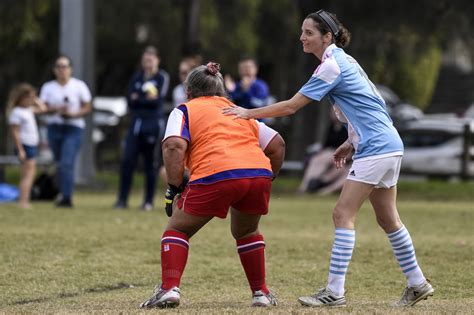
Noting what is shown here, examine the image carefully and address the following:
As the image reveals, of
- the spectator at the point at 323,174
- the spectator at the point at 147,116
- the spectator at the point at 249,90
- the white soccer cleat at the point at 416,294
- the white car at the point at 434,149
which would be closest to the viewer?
the white soccer cleat at the point at 416,294

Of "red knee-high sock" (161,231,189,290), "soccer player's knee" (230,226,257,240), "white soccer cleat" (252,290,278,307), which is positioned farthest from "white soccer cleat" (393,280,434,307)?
"red knee-high sock" (161,231,189,290)

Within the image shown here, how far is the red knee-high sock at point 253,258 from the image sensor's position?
7488 millimetres

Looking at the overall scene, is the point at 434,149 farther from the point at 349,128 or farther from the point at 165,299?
the point at 165,299

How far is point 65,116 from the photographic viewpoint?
15.8 m

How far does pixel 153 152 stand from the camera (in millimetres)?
15570

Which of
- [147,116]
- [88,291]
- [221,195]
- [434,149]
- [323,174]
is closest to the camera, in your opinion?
[221,195]

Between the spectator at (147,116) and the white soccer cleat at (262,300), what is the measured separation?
8.01 meters

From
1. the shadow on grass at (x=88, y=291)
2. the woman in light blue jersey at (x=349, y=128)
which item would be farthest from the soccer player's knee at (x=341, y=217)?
the shadow on grass at (x=88, y=291)

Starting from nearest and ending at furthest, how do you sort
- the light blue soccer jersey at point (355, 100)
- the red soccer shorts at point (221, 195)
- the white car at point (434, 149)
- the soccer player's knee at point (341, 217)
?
the red soccer shorts at point (221, 195) < the light blue soccer jersey at point (355, 100) < the soccer player's knee at point (341, 217) < the white car at point (434, 149)

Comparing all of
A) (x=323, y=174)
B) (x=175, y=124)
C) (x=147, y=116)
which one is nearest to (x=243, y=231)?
(x=175, y=124)

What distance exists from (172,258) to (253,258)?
591 mm

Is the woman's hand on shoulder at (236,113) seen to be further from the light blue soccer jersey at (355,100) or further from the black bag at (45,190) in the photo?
the black bag at (45,190)

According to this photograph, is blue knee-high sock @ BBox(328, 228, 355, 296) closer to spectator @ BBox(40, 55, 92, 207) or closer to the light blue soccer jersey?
the light blue soccer jersey

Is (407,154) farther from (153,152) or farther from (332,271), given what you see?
(332,271)
